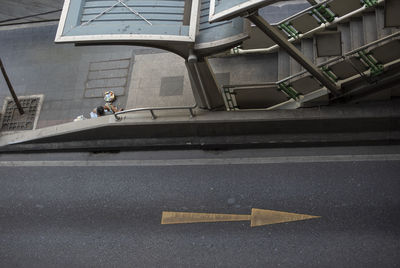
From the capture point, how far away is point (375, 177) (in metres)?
11.0

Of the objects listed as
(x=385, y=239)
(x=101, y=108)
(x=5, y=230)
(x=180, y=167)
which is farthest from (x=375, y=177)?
(x=5, y=230)

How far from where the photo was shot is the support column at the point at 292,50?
934cm

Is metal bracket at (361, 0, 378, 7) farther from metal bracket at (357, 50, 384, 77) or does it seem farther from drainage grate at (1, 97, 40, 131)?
drainage grate at (1, 97, 40, 131)

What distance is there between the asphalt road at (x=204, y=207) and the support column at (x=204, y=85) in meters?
1.45

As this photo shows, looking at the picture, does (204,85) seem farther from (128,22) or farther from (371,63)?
(371,63)

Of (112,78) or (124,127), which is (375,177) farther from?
(112,78)

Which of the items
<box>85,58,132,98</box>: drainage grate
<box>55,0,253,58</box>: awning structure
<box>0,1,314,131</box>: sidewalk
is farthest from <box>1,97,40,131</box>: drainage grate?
<box>55,0,253,58</box>: awning structure

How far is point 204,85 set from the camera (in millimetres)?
11148

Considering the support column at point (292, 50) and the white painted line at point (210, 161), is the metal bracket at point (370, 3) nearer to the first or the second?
the support column at point (292, 50)

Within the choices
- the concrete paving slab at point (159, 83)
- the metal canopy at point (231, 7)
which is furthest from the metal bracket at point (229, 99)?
the metal canopy at point (231, 7)

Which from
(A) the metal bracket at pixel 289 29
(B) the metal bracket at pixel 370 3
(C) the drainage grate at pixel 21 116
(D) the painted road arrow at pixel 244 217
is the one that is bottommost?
(D) the painted road arrow at pixel 244 217

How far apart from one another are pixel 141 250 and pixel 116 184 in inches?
81.0

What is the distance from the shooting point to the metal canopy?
28.0 feet

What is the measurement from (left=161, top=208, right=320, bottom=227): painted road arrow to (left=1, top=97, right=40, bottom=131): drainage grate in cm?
578
